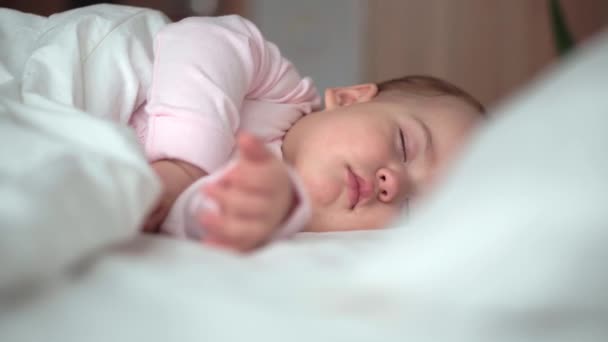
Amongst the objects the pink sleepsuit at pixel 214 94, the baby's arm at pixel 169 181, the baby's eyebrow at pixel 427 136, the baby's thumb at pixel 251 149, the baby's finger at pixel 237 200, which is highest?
the baby's thumb at pixel 251 149

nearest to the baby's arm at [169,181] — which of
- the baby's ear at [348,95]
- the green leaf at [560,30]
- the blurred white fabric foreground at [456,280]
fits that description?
the blurred white fabric foreground at [456,280]

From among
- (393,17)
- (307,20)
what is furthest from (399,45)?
(307,20)

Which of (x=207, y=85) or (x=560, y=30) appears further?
(x=560, y=30)

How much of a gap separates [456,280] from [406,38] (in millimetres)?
1914

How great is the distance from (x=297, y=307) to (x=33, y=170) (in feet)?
0.61

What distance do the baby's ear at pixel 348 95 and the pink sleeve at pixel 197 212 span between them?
55 cm

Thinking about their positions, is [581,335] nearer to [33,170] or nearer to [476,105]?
[33,170]

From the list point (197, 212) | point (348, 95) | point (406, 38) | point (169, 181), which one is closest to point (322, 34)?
point (406, 38)

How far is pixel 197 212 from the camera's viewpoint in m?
0.59

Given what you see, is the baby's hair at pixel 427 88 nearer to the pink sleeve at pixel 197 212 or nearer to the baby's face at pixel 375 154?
the baby's face at pixel 375 154

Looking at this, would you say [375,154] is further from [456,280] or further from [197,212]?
[456,280]

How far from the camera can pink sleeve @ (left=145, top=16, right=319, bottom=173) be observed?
2.83 feet

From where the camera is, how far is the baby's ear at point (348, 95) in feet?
3.77

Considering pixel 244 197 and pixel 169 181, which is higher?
pixel 244 197
